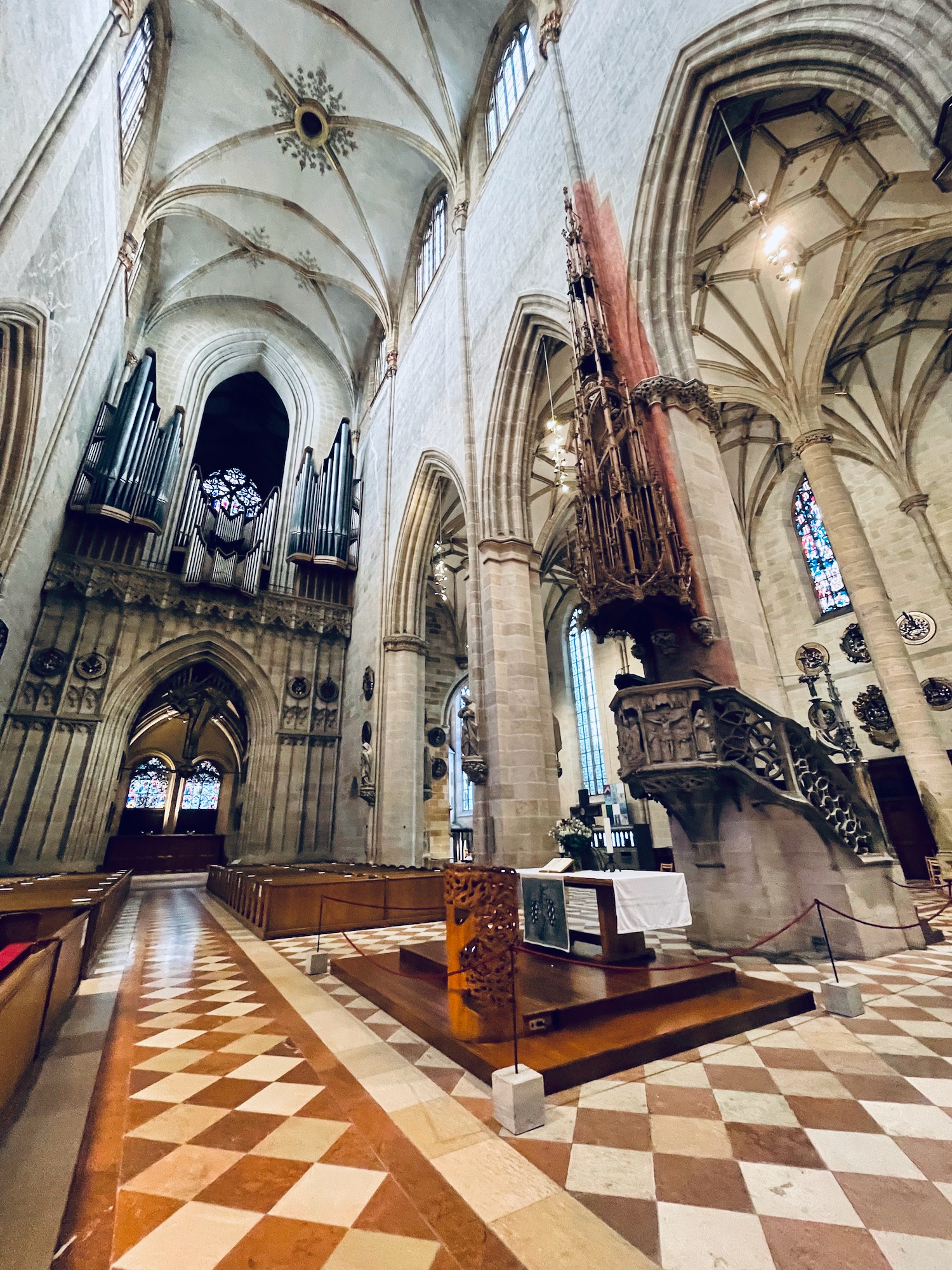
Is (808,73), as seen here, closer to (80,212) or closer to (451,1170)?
(451,1170)

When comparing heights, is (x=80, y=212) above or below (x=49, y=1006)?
above

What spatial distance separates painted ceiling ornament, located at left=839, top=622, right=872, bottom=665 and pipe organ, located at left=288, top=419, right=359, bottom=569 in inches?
473

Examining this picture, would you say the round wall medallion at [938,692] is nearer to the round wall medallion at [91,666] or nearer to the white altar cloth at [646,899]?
the white altar cloth at [646,899]

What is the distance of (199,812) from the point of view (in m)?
19.8

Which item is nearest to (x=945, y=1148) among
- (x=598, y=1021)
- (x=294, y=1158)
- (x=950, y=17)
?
(x=598, y=1021)

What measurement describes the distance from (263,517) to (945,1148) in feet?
51.3

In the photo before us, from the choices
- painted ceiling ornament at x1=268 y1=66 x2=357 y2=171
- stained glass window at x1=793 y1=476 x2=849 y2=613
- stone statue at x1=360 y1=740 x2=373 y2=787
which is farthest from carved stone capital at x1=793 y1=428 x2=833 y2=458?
painted ceiling ornament at x1=268 y1=66 x2=357 y2=171

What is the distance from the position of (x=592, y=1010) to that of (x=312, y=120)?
1894 cm

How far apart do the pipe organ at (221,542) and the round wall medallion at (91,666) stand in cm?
235

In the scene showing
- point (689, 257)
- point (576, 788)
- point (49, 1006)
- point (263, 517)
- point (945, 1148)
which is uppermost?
point (263, 517)

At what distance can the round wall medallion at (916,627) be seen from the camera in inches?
424

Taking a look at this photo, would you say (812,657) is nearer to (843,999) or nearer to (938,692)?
(938,692)

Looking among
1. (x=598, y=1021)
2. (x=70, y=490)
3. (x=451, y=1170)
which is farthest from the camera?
(x=70, y=490)

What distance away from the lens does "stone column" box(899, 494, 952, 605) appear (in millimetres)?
10789
